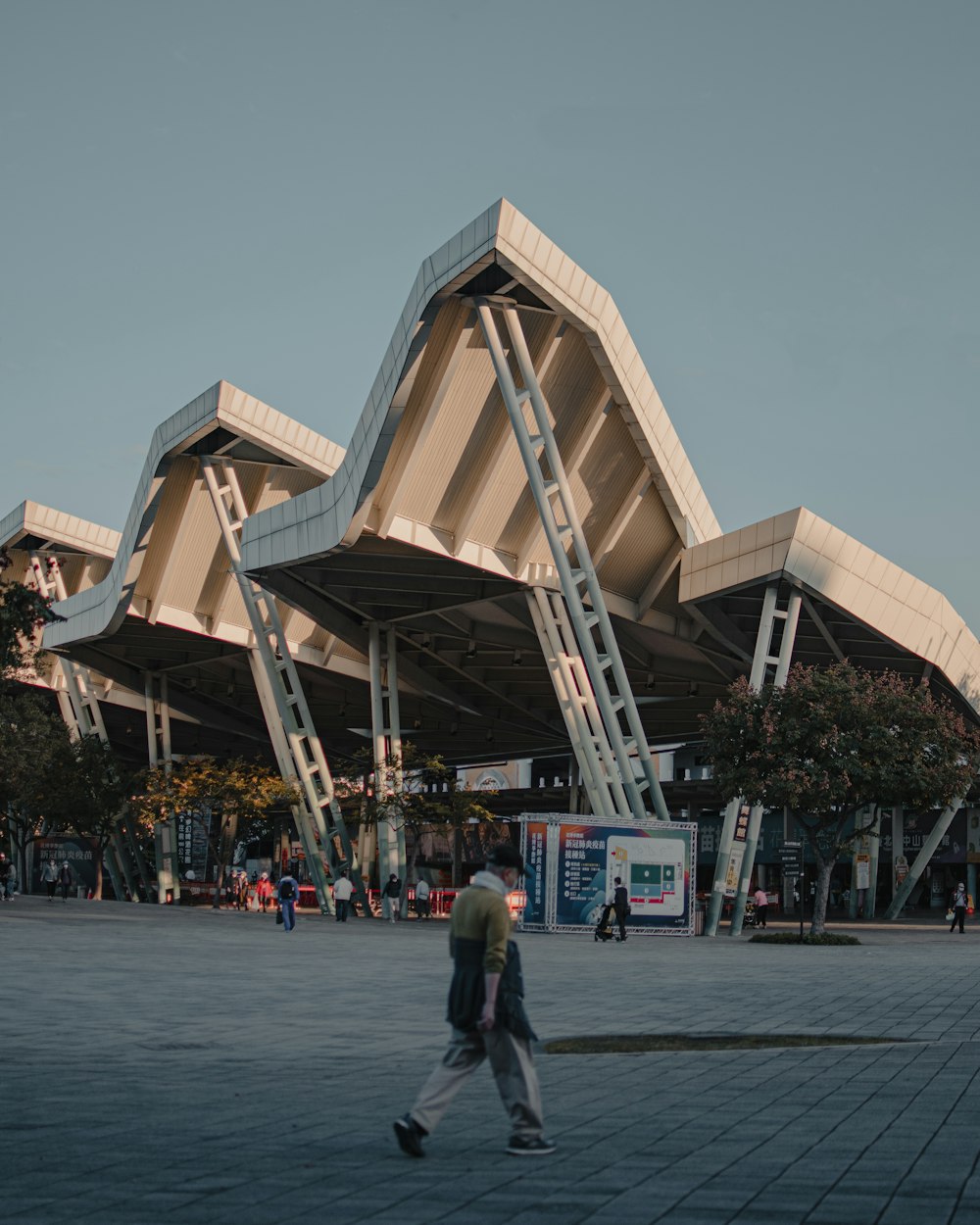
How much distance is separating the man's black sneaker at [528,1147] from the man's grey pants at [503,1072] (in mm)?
24

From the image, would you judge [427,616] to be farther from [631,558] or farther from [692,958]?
[692,958]

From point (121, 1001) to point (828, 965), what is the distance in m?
12.4

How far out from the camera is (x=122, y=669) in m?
59.5

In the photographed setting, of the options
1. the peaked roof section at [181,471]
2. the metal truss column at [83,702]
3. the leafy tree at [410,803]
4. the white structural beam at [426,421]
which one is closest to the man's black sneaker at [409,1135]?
the white structural beam at [426,421]

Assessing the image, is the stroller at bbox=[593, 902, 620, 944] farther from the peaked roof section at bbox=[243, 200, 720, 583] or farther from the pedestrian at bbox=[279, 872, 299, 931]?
the peaked roof section at bbox=[243, 200, 720, 583]

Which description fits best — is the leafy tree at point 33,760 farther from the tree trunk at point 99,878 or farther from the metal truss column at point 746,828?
the metal truss column at point 746,828

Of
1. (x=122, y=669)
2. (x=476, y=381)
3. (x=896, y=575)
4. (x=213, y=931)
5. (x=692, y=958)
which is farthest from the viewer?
(x=122, y=669)

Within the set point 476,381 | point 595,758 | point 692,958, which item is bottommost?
point 692,958

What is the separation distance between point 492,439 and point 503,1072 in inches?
1202

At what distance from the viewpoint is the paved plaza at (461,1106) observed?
6410 mm

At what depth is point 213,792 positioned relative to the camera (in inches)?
1932

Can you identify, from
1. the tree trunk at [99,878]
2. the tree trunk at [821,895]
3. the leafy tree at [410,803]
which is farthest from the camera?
the tree trunk at [99,878]

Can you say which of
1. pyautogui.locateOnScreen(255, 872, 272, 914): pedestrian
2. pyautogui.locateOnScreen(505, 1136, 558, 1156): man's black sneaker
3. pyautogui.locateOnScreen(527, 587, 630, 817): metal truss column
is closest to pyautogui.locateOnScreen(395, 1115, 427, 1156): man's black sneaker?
pyautogui.locateOnScreen(505, 1136, 558, 1156): man's black sneaker

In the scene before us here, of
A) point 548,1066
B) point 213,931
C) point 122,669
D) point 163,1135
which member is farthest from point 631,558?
point 163,1135
